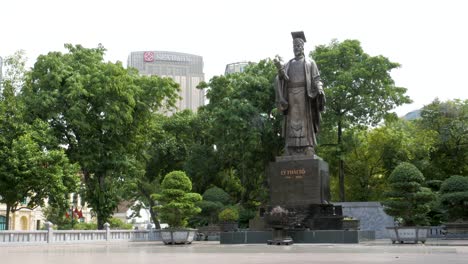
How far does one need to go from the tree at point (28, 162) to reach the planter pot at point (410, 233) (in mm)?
18635

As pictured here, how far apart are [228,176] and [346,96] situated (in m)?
10.5

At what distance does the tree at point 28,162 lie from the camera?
29.6 metres

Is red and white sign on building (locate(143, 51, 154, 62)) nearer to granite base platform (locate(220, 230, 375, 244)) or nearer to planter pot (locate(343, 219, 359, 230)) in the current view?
planter pot (locate(343, 219, 359, 230))

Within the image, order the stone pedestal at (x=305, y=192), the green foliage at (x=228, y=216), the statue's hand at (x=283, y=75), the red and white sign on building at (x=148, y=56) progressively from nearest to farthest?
the stone pedestal at (x=305, y=192)
the statue's hand at (x=283, y=75)
the green foliage at (x=228, y=216)
the red and white sign on building at (x=148, y=56)

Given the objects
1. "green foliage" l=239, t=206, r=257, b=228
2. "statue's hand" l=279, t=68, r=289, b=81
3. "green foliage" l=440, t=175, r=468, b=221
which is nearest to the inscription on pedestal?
"statue's hand" l=279, t=68, r=289, b=81

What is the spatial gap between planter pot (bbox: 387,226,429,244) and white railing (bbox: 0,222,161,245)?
17193 millimetres

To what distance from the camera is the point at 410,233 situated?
20.4 m

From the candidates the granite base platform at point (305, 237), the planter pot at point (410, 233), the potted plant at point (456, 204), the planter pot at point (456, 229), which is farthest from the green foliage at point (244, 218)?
the planter pot at point (410, 233)

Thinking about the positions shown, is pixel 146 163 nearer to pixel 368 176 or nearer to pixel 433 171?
pixel 368 176

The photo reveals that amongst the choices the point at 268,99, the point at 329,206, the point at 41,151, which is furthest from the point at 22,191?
the point at 329,206

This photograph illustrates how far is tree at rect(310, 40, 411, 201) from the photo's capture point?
35719 mm

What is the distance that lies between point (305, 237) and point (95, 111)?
19.6 meters

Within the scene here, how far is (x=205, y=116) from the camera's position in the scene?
42656mm

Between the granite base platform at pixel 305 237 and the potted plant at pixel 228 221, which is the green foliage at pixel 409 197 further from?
the potted plant at pixel 228 221
